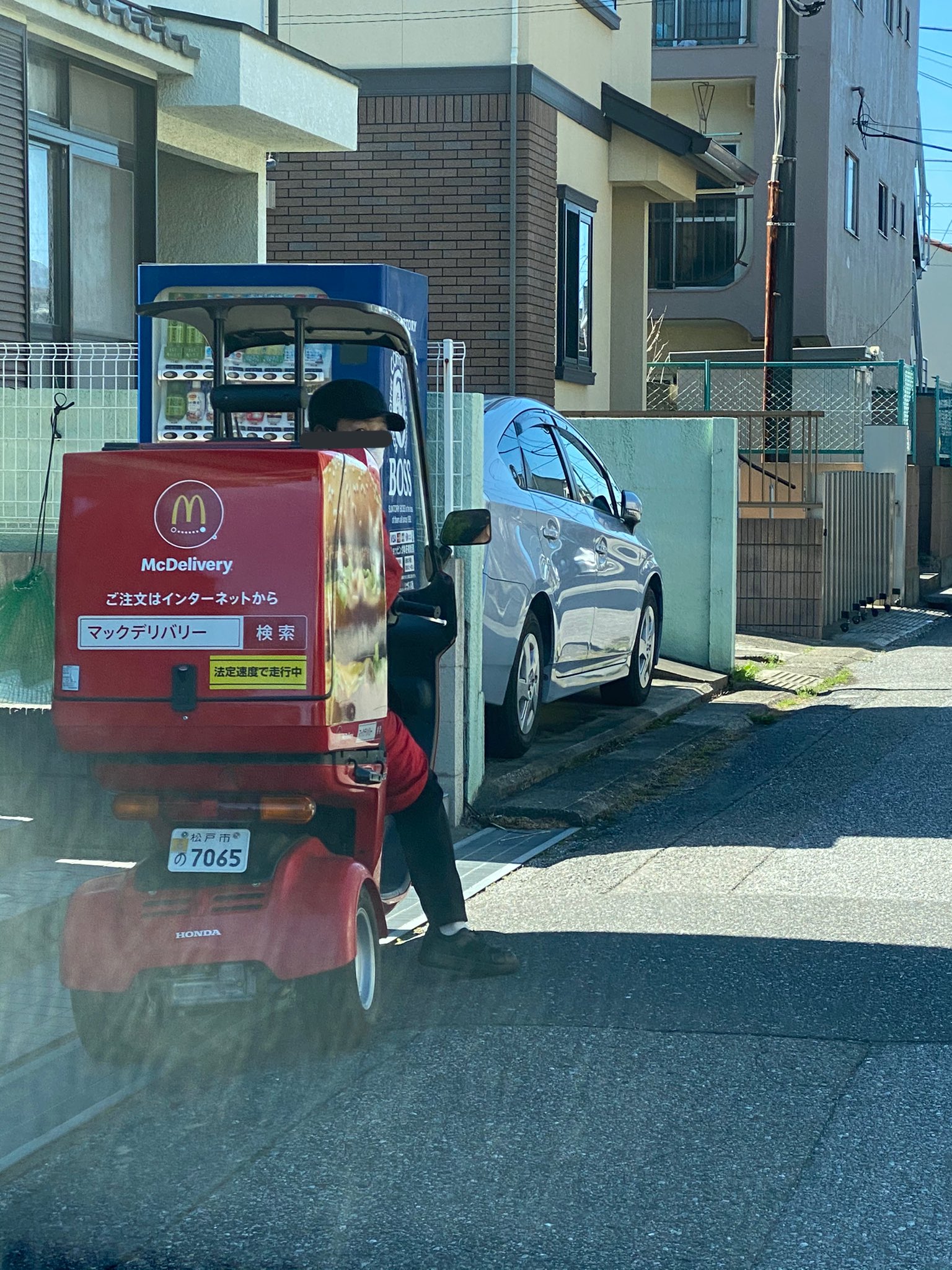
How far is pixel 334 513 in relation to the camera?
16.0 feet

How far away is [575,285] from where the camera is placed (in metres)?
17.7

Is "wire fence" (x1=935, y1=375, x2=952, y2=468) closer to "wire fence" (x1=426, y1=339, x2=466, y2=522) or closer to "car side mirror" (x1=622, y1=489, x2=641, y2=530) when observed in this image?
"car side mirror" (x1=622, y1=489, x2=641, y2=530)

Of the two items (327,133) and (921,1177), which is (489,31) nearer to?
(327,133)

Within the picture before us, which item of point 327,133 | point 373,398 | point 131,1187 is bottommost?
point 131,1187

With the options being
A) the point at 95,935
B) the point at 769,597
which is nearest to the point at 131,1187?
the point at 95,935

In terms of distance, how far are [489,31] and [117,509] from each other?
12.4 metres

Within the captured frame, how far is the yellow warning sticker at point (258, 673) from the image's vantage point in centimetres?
479

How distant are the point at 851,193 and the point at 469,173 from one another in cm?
1913

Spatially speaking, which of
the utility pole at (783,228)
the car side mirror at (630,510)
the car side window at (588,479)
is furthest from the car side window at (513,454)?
the utility pole at (783,228)

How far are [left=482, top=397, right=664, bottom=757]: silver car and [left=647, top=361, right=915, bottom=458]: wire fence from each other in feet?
33.9

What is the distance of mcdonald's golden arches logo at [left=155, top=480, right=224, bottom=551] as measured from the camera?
483cm

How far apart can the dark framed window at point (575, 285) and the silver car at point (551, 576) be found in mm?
6045

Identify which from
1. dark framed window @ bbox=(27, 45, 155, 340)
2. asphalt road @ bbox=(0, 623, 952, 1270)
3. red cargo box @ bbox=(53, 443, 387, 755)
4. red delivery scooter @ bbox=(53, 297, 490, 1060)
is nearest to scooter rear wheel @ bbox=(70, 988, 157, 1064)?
red delivery scooter @ bbox=(53, 297, 490, 1060)

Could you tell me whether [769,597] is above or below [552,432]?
below
